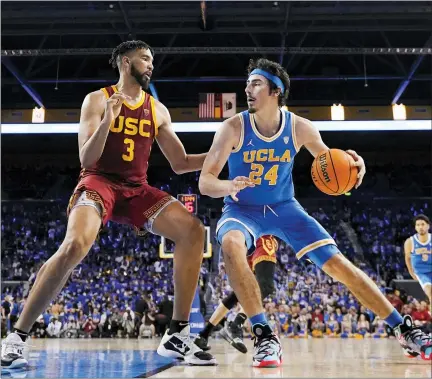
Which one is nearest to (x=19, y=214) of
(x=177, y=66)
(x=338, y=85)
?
(x=177, y=66)

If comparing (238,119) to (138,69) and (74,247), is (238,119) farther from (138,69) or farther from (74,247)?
(74,247)

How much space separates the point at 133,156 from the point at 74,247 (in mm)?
793

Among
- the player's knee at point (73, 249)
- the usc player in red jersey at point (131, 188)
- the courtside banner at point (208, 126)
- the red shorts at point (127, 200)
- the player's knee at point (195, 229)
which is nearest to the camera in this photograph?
the player's knee at point (73, 249)

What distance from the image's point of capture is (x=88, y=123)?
350cm

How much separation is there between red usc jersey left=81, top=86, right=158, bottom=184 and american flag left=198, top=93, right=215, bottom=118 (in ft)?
26.9

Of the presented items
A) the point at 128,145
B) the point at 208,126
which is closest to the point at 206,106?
the point at 208,126

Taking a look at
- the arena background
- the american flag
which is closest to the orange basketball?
the arena background

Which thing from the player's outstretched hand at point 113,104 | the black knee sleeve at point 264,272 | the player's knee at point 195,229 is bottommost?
the black knee sleeve at point 264,272

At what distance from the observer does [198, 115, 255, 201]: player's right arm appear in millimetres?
3446

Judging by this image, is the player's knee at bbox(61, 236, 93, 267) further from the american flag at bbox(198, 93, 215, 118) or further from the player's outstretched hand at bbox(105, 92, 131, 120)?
the american flag at bbox(198, 93, 215, 118)

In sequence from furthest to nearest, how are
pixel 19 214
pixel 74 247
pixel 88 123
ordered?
1. pixel 19 214
2. pixel 88 123
3. pixel 74 247

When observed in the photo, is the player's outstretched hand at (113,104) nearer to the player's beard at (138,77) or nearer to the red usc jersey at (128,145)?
the red usc jersey at (128,145)

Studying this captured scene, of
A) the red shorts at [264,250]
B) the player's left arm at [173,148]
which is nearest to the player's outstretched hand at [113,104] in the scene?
the player's left arm at [173,148]

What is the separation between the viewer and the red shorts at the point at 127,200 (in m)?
3.35
